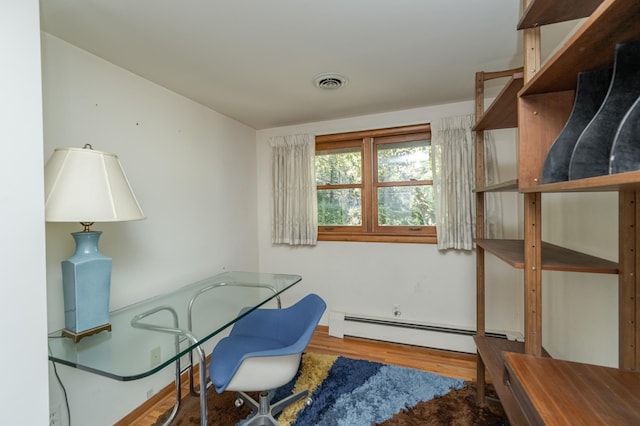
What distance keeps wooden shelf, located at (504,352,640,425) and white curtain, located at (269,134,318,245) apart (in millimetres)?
2200

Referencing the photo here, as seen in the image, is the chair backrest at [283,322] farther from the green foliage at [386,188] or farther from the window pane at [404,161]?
the window pane at [404,161]

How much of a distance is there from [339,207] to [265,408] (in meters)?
1.89

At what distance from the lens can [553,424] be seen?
1.97 ft

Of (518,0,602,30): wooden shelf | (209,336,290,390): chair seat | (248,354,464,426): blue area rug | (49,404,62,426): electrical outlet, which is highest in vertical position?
(518,0,602,30): wooden shelf

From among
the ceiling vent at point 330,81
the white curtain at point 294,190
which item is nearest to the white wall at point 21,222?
the ceiling vent at point 330,81

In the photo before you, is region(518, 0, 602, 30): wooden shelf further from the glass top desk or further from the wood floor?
the wood floor

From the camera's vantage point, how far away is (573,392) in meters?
0.70

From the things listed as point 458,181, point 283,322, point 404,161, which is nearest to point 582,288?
point 458,181

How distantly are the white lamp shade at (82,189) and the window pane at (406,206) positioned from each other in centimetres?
217

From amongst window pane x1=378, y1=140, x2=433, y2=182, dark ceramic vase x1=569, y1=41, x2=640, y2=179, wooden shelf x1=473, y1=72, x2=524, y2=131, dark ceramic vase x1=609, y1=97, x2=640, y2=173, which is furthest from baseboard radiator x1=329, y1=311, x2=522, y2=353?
dark ceramic vase x1=609, y1=97, x2=640, y2=173

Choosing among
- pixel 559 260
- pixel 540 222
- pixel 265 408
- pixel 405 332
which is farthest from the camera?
pixel 405 332

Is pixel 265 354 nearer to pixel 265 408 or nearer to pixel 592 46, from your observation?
pixel 265 408

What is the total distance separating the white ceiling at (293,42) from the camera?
1.25m

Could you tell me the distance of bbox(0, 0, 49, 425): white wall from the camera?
825mm
